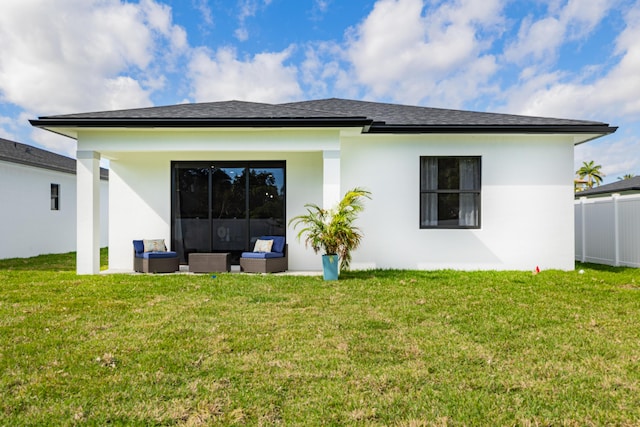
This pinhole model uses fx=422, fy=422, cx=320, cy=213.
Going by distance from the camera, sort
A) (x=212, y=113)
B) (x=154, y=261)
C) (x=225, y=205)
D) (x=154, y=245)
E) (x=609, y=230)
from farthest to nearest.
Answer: (x=609, y=230) → (x=225, y=205) → (x=154, y=245) → (x=154, y=261) → (x=212, y=113)

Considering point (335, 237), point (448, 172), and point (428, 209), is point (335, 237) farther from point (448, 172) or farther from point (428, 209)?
point (448, 172)

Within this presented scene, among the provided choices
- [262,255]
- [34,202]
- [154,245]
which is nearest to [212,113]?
[262,255]

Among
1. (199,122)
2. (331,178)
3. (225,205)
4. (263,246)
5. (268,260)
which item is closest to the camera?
(199,122)

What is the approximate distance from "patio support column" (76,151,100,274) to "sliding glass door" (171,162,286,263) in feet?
6.88

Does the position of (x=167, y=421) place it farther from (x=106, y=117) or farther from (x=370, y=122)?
(x=106, y=117)

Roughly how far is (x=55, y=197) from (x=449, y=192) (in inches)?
601

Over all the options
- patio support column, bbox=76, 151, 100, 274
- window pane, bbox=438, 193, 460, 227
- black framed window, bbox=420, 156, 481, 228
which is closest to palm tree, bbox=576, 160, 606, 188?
black framed window, bbox=420, 156, 481, 228

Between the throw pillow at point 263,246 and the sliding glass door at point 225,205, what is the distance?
705mm

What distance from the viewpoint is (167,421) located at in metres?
2.76

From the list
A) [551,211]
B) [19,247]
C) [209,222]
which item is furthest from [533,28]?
[19,247]

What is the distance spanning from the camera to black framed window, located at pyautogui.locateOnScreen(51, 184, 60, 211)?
55.1 feet

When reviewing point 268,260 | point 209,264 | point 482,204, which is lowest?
point 209,264

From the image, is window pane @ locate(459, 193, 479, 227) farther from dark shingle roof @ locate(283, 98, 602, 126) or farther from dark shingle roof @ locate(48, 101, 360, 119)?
dark shingle roof @ locate(48, 101, 360, 119)

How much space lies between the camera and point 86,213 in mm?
9500
